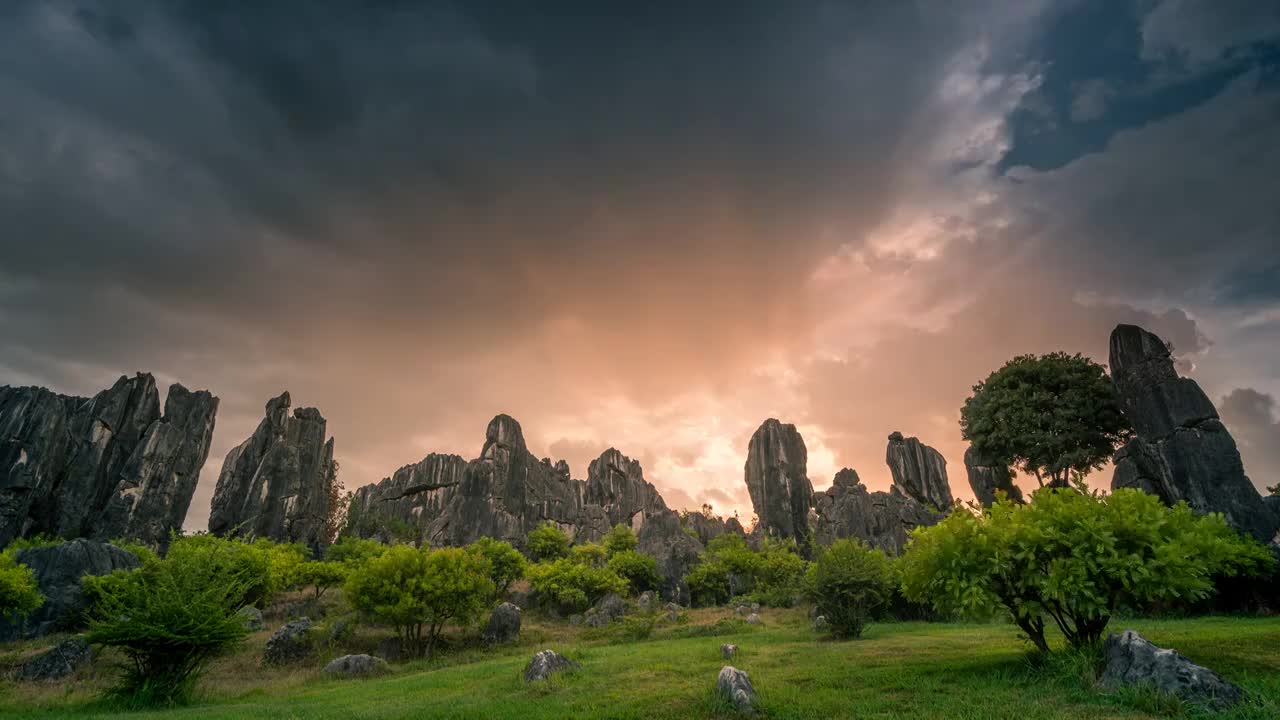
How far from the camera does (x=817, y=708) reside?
1124 centimetres

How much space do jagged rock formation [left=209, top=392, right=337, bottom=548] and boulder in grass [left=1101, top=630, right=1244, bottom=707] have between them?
88.7m

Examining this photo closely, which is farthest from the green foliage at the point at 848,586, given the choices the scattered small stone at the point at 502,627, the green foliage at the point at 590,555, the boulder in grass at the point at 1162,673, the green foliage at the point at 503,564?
the green foliage at the point at 590,555

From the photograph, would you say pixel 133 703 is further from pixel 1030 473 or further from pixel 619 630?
pixel 1030 473

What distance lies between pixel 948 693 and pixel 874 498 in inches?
3149

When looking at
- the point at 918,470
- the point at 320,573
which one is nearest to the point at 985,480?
the point at 918,470

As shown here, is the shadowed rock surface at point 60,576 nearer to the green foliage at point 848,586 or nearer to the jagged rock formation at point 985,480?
the green foliage at point 848,586

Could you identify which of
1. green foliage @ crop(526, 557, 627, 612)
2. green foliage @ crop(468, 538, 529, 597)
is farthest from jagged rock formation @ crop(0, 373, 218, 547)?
green foliage @ crop(526, 557, 627, 612)

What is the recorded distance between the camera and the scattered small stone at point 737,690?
1138cm

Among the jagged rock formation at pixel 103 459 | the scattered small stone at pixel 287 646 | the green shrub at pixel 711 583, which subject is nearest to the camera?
the scattered small stone at pixel 287 646

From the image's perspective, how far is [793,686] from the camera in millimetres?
13812

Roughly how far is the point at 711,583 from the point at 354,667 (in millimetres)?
42991

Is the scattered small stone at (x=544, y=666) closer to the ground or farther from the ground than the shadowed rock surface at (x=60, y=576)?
closer to the ground

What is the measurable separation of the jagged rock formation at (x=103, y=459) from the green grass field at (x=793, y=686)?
5673 cm

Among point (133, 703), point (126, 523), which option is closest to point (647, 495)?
point (126, 523)
